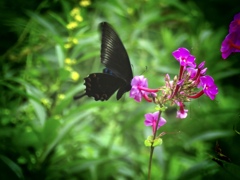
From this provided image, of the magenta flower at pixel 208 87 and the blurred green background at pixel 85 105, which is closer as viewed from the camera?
the magenta flower at pixel 208 87

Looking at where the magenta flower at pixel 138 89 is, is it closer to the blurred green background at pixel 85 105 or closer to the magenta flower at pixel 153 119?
the magenta flower at pixel 153 119

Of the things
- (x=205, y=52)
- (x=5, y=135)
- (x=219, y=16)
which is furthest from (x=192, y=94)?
(x=219, y=16)

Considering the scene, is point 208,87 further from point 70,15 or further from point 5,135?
point 5,135

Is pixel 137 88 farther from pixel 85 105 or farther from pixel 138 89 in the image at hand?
pixel 85 105

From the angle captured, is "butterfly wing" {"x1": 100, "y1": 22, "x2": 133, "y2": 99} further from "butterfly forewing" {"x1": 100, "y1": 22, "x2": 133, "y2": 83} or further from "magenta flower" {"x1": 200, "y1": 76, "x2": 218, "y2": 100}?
"magenta flower" {"x1": 200, "y1": 76, "x2": 218, "y2": 100}

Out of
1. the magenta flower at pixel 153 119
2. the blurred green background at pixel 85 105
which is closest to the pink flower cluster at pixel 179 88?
the magenta flower at pixel 153 119
